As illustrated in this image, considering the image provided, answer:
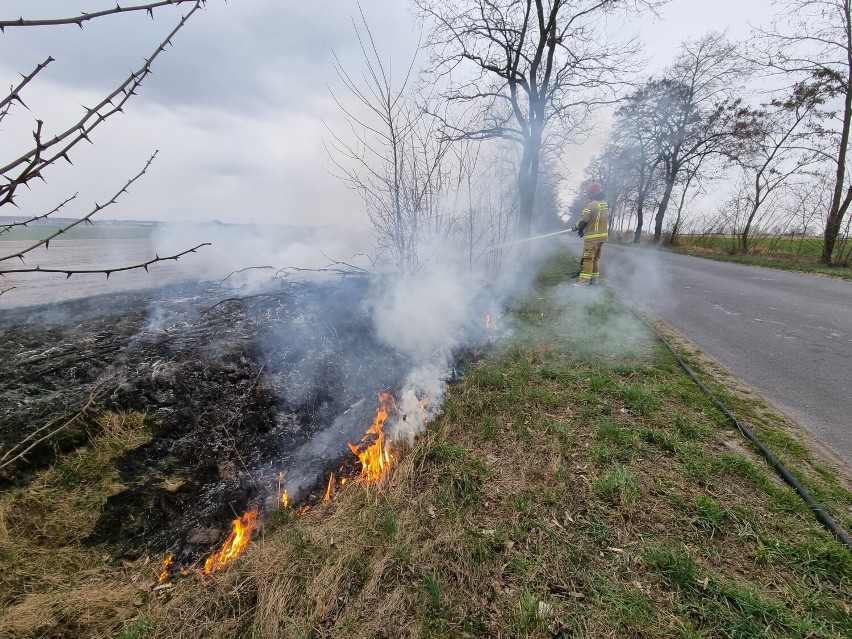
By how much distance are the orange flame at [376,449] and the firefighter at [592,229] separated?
640 centimetres

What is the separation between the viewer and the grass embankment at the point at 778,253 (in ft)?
39.0

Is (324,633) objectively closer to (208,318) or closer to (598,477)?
(598,477)

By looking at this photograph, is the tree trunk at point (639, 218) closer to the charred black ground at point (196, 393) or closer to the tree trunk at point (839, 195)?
the tree trunk at point (839, 195)

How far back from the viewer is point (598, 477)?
8.99 feet

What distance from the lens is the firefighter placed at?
7.82m

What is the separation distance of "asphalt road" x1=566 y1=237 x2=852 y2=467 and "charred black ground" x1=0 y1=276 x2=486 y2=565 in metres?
4.27

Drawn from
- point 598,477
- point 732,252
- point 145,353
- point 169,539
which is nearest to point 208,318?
point 145,353

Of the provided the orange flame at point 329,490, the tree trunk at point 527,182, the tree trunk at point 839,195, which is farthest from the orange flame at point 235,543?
the tree trunk at point 839,195

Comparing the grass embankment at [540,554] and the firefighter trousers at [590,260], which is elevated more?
the firefighter trousers at [590,260]

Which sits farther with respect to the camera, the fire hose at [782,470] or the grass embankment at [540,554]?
the fire hose at [782,470]

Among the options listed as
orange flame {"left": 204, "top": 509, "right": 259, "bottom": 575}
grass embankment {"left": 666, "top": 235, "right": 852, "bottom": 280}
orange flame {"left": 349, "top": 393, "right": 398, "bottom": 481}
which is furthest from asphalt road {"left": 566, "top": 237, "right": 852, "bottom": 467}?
orange flame {"left": 204, "top": 509, "right": 259, "bottom": 575}

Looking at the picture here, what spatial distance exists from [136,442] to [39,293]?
508cm

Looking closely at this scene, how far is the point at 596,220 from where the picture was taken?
7.84m

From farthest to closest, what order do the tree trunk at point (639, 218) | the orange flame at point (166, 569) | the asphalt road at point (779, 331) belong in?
the tree trunk at point (639, 218), the asphalt road at point (779, 331), the orange flame at point (166, 569)
